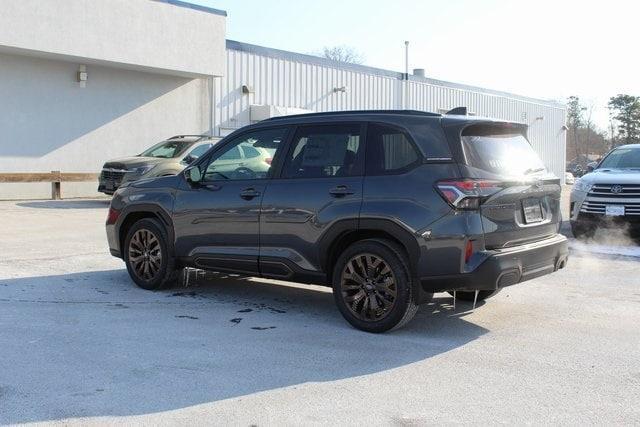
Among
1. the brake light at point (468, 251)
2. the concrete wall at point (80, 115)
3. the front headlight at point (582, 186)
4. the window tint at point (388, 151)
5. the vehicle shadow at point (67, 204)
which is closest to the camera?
the brake light at point (468, 251)

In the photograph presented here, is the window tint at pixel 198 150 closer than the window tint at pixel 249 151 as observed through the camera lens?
No

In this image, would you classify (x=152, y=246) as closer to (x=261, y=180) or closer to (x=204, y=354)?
(x=261, y=180)

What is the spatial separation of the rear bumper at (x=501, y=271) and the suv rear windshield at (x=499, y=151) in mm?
659

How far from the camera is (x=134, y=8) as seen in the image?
19.0 metres

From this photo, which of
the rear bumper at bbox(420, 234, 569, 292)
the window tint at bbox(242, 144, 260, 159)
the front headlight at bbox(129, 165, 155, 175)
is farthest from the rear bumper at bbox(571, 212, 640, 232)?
the front headlight at bbox(129, 165, 155, 175)

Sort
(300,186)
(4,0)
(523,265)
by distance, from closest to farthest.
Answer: (523,265) < (300,186) < (4,0)

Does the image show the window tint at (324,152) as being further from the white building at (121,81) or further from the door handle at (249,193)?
the white building at (121,81)

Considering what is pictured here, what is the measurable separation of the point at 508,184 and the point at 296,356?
2188 mm

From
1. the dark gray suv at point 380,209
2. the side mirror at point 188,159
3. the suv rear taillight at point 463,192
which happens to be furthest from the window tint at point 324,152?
the side mirror at point 188,159

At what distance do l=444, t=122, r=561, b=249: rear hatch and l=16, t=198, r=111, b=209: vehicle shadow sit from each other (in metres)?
13.0

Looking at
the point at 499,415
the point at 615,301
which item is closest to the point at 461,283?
the point at 499,415

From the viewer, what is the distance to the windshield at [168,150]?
633 inches

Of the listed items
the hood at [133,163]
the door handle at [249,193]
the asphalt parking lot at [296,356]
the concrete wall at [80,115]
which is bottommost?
the asphalt parking lot at [296,356]

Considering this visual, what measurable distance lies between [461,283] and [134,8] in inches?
644
